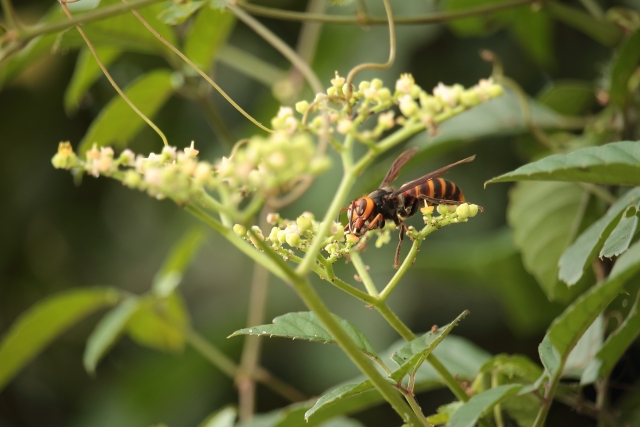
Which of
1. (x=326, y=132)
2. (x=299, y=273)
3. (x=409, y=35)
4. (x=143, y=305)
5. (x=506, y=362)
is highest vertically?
(x=409, y=35)

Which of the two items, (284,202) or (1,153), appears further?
(1,153)

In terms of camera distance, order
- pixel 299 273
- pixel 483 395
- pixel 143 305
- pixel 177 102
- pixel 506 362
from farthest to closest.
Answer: pixel 177 102
pixel 143 305
pixel 506 362
pixel 483 395
pixel 299 273

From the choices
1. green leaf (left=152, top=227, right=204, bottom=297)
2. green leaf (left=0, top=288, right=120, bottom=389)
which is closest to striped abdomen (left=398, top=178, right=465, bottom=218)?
green leaf (left=152, top=227, right=204, bottom=297)

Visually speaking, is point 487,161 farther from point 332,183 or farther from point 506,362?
point 506,362

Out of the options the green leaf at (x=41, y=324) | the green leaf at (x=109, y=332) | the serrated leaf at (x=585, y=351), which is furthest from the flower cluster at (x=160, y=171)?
the green leaf at (x=41, y=324)

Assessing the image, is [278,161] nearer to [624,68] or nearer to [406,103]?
[406,103]

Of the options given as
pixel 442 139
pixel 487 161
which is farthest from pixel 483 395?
pixel 487 161

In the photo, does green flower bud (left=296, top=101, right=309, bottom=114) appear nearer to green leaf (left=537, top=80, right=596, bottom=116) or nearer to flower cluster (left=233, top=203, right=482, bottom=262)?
flower cluster (left=233, top=203, right=482, bottom=262)

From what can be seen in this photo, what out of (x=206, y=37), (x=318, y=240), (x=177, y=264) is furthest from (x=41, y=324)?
(x=318, y=240)
